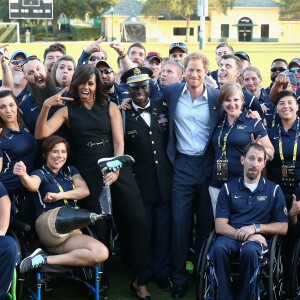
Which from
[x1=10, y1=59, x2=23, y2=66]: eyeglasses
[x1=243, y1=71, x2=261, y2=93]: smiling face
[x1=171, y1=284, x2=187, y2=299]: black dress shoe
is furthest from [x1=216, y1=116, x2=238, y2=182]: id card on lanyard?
[x1=10, y1=59, x2=23, y2=66]: eyeglasses

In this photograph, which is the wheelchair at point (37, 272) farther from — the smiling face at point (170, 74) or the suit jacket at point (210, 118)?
the smiling face at point (170, 74)

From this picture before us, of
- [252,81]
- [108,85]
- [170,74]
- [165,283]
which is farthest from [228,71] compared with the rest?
[165,283]

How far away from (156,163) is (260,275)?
1.29 meters

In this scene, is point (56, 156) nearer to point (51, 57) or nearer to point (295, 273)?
point (295, 273)

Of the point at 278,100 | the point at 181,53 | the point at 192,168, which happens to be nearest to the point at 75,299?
the point at 192,168

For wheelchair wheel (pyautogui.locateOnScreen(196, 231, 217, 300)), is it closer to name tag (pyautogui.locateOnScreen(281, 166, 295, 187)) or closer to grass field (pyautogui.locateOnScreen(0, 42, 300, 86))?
name tag (pyautogui.locateOnScreen(281, 166, 295, 187))

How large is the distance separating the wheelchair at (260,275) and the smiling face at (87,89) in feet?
4.76

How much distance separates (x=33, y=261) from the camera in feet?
13.4

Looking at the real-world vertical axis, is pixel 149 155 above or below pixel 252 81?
below

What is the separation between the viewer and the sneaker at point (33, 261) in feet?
13.3

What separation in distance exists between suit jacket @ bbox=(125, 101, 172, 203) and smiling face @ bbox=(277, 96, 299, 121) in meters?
0.96

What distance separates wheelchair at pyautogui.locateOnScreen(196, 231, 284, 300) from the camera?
398 cm

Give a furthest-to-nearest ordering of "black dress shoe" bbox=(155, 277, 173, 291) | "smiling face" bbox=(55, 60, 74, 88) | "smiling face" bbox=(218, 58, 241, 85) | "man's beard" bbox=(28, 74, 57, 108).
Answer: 1. "smiling face" bbox=(218, 58, 241, 85)
2. "smiling face" bbox=(55, 60, 74, 88)
3. "man's beard" bbox=(28, 74, 57, 108)
4. "black dress shoe" bbox=(155, 277, 173, 291)

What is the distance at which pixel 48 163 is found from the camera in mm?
4660
